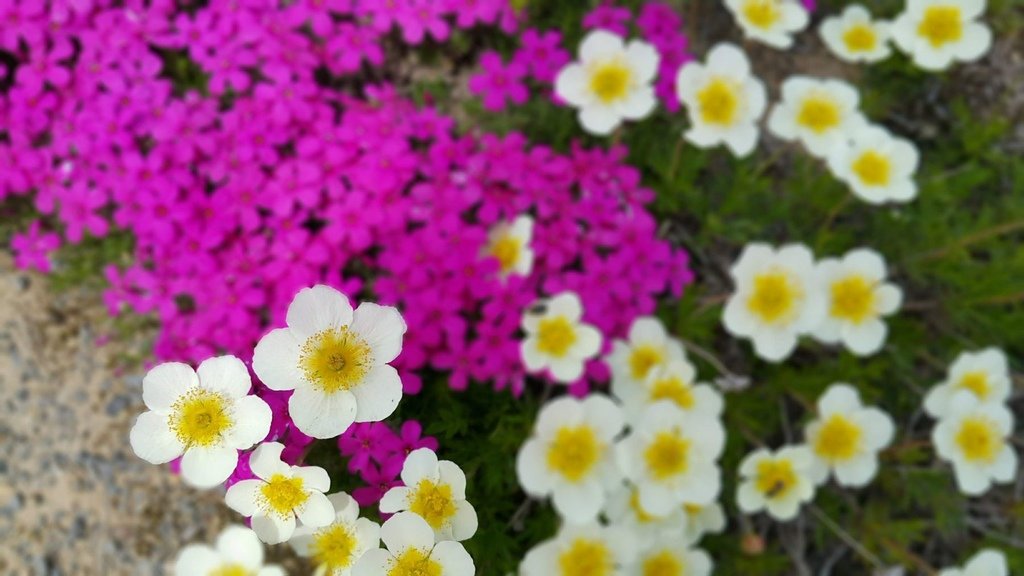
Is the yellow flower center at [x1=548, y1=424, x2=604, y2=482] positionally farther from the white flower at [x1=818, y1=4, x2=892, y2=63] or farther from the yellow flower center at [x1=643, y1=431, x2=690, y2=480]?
the white flower at [x1=818, y1=4, x2=892, y2=63]

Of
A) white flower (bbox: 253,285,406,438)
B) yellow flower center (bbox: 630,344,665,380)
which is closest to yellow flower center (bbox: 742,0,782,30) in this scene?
yellow flower center (bbox: 630,344,665,380)

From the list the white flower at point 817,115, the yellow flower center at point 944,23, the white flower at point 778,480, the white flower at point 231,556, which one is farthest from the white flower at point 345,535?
the yellow flower center at point 944,23

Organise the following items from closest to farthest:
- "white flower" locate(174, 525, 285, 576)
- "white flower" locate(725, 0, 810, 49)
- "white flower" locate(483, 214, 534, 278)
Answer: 1. "white flower" locate(174, 525, 285, 576)
2. "white flower" locate(483, 214, 534, 278)
3. "white flower" locate(725, 0, 810, 49)

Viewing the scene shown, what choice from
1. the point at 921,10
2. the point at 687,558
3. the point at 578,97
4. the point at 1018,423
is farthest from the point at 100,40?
the point at 1018,423

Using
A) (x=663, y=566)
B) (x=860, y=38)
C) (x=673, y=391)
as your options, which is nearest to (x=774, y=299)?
(x=673, y=391)

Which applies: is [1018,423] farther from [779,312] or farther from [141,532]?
[141,532]

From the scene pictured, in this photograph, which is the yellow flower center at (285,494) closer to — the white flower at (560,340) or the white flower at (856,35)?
the white flower at (560,340)

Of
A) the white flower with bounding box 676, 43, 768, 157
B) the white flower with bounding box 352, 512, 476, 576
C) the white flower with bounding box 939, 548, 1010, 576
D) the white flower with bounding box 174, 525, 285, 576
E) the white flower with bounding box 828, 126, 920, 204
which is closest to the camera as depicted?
the white flower with bounding box 352, 512, 476, 576
